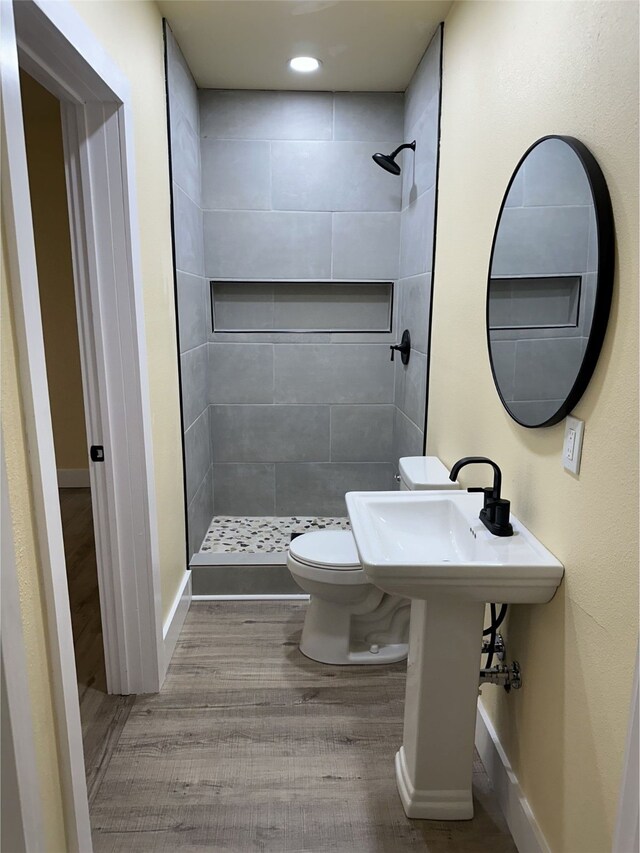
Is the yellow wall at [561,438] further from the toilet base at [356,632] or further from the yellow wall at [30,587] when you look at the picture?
the yellow wall at [30,587]

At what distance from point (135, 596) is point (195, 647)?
1.81 ft

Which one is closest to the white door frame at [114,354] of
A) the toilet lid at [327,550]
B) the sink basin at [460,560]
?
the toilet lid at [327,550]

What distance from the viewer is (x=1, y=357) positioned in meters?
1.09

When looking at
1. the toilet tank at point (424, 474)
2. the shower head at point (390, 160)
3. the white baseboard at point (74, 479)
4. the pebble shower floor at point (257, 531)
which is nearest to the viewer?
the toilet tank at point (424, 474)

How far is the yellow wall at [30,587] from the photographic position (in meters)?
1.11

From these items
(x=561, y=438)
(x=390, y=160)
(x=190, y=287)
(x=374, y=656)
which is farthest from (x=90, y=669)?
(x=390, y=160)

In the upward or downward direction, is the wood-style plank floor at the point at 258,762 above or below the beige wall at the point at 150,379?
below

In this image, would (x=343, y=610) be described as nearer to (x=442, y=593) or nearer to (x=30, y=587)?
(x=442, y=593)

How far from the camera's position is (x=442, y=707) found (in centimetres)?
170

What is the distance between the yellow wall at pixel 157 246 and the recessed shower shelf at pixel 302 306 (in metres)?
0.91

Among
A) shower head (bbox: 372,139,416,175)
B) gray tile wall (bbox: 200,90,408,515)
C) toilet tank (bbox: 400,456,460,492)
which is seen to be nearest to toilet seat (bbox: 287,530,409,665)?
toilet tank (bbox: 400,456,460,492)

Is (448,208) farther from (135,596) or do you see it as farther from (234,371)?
(135,596)

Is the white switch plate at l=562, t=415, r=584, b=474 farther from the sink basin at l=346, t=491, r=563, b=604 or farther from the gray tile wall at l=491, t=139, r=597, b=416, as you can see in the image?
the sink basin at l=346, t=491, r=563, b=604

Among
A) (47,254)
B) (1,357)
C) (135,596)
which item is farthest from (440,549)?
(47,254)
